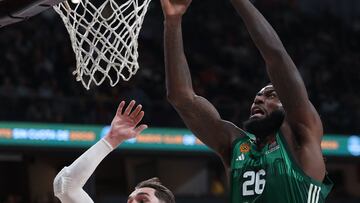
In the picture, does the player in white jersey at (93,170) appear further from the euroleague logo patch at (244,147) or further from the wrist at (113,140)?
the euroleague logo patch at (244,147)

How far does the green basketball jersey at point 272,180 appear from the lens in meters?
2.99

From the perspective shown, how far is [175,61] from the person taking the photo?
313 cm

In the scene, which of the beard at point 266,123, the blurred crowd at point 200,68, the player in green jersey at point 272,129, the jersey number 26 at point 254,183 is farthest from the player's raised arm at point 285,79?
the blurred crowd at point 200,68

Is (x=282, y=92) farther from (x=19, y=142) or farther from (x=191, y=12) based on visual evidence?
(x=191, y=12)

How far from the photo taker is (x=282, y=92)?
294 centimetres

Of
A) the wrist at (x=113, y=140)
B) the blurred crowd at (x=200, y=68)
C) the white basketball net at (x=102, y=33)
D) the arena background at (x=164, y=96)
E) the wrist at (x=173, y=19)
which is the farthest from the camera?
the blurred crowd at (x=200, y=68)

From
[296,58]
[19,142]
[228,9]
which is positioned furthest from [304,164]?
[228,9]

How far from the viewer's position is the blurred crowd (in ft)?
33.6

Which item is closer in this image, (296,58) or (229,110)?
(229,110)

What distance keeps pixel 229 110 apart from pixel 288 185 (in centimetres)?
804

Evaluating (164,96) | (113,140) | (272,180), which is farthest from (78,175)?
(164,96)

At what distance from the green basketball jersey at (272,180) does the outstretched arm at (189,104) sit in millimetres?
163

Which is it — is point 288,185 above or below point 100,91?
below

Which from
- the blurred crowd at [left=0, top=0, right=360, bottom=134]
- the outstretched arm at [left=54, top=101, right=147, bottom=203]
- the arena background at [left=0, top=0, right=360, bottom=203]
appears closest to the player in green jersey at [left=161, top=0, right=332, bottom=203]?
the outstretched arm at [left=54, top=101, right=147, bottom=203]
